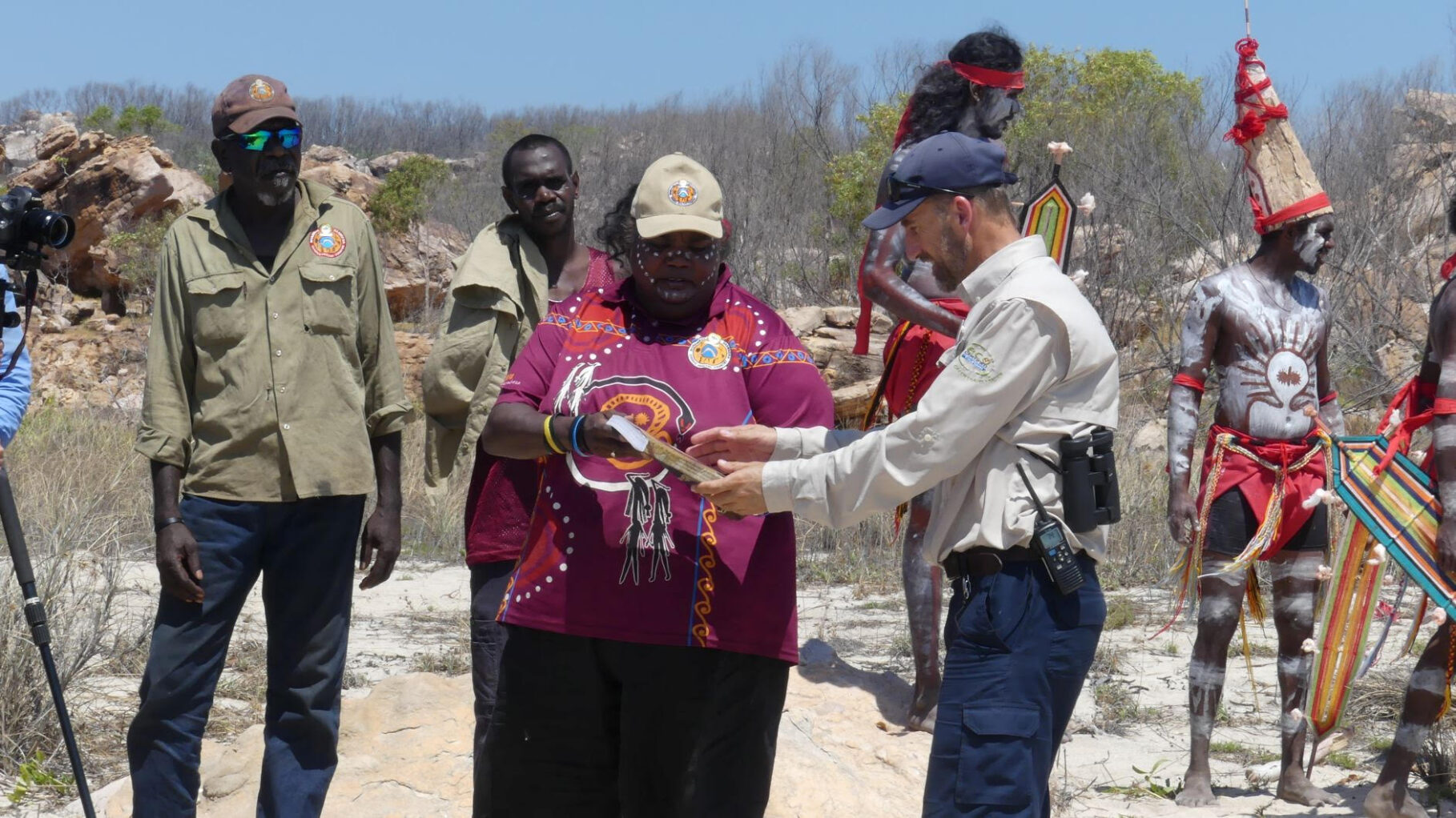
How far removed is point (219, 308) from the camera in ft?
11.9

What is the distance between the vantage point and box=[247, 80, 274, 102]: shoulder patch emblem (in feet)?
12.2

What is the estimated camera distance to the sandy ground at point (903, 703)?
4.82 metres

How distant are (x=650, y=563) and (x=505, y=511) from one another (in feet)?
3.41

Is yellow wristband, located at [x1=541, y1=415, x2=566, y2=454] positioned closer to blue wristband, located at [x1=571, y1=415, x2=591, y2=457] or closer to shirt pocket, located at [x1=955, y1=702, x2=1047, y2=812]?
blue wristband, located at [x1=571, y1=415, x2=591, y2=457]

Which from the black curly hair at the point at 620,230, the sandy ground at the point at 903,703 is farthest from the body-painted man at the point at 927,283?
the black curly hair at the point at 620,230

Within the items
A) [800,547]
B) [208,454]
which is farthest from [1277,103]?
[800,547]

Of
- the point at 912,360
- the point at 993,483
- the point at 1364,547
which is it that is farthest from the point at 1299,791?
the point at 993,483

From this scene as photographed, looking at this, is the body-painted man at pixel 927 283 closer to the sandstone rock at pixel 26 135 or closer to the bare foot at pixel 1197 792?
the bare foot at pixel 1197 792

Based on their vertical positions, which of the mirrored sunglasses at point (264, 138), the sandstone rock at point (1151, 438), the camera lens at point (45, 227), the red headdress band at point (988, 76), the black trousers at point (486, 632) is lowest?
the sandstone rock at point (1151, 438)

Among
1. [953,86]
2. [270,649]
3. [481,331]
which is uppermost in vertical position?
[953,86]

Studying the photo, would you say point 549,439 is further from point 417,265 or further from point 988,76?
point 417,265

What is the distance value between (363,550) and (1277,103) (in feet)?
11.1

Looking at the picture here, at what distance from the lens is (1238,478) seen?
15.7 ft

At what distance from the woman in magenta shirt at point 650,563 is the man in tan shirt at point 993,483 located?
0.18 m
